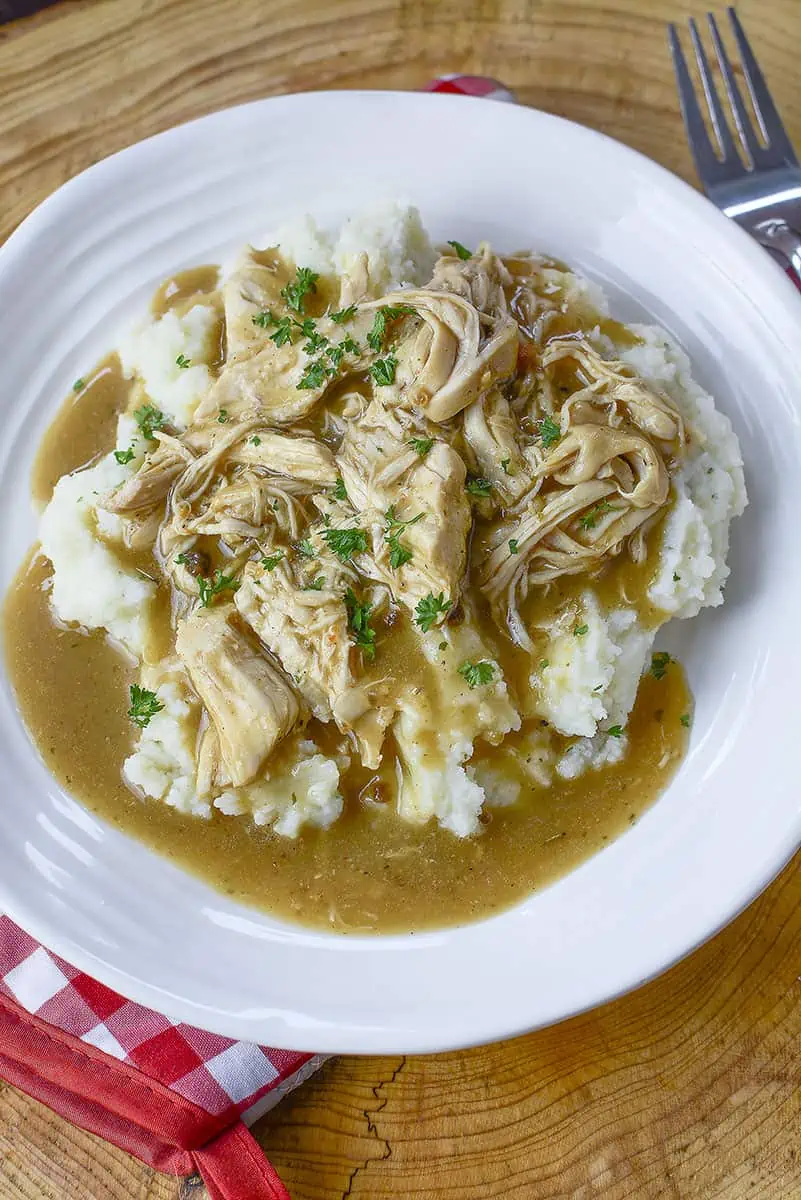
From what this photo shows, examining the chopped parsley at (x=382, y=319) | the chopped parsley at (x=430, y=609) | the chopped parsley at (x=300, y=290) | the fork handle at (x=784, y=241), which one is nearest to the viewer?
the chopped parsley at (x=430, y=609)

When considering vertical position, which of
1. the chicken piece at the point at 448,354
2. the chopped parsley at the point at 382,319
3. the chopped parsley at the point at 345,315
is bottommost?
the chicken piece at the point at 448,354

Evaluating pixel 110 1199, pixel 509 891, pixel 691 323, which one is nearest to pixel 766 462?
pixel 691 323

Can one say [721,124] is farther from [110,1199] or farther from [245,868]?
[110,1199]

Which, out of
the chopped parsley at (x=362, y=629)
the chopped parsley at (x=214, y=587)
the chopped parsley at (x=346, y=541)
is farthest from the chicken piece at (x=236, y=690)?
the chopped parsley at (x=346, y=541)

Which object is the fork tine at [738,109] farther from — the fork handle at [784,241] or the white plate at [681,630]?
the white plate at [681,630]

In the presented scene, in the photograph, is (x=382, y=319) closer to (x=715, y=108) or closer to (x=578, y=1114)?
(x=715, y=108)

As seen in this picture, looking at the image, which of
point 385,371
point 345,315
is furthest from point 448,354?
point 345,315

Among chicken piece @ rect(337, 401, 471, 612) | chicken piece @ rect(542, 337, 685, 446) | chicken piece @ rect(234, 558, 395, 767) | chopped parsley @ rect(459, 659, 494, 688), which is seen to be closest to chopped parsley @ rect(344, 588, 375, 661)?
chicken piece @ rect(234, 558, 395, 767)
